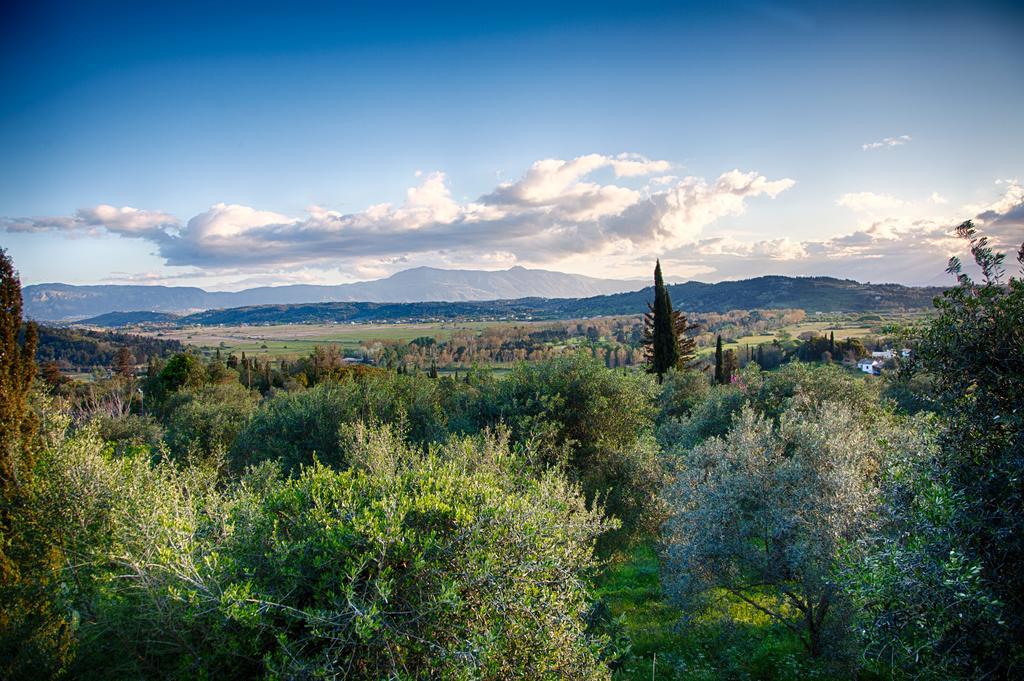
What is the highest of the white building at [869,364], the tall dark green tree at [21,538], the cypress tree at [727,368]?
the tall dark green tree at [21,538]

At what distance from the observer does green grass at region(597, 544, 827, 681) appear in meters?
11.6

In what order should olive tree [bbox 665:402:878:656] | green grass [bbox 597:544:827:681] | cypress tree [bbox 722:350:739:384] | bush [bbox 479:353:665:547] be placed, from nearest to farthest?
olive tree [bbox 665:402:878:656] → green grass [bbox 597:544:827:681] → bush [bbox 479:353:665:547] → cypress tree [bbox 722:350:739:384]

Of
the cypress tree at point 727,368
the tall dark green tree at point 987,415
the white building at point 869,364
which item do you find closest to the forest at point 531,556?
the tall dark green tree at point 987,415

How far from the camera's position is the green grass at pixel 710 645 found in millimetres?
11648

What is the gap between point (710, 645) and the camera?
13.0 m

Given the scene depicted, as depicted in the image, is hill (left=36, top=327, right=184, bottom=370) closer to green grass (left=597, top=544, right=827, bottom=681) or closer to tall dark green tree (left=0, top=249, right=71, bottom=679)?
tall dark green tree (left=0, top=249, right=71, bottom=679)

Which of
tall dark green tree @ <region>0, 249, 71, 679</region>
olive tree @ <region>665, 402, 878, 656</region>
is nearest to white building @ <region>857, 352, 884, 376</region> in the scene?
olive tree @ <region>665, 402, 878, 656</region>

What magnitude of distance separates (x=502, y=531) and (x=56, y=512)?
10.7 m

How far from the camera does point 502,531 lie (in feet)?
23.5

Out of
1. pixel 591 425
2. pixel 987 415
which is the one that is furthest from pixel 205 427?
pixel 987 415

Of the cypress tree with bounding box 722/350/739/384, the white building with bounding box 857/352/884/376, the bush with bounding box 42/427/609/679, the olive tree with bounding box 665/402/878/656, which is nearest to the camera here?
the bush with bounding box 42/427/609/679

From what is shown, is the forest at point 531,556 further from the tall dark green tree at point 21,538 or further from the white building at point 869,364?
the white building at point 869,364

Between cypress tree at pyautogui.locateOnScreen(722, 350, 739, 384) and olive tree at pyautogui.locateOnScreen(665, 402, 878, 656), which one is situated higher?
olive tree at pyautogui.locateOnScreen(665, 402, 878, 656)

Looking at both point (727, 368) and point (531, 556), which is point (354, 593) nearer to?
point (531, 556)
